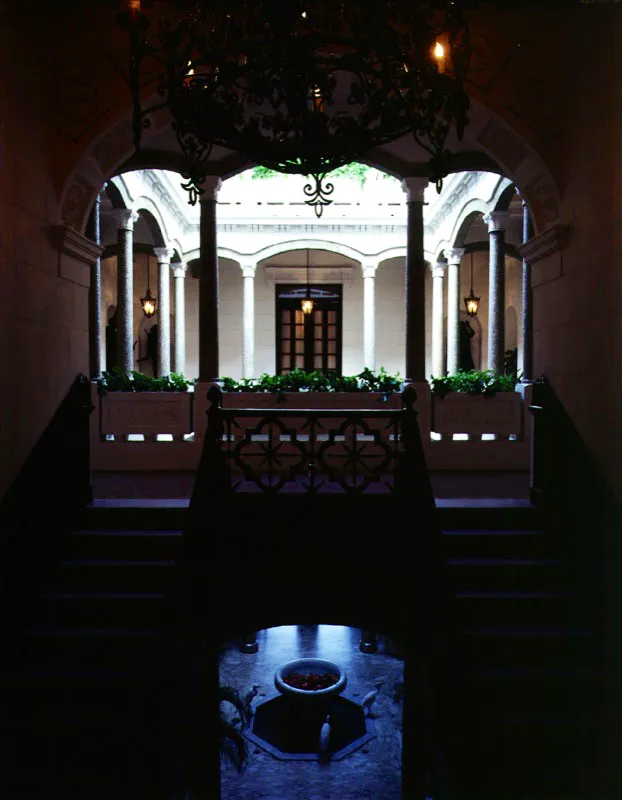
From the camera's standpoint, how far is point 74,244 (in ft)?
17.1

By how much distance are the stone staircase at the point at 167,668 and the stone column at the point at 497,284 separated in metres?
5.83

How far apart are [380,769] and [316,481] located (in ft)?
14.6

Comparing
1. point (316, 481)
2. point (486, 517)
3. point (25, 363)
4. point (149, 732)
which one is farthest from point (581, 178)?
point (149, 732)

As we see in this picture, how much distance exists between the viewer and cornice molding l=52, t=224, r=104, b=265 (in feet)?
16.3

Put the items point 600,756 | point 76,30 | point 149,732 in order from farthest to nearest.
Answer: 1. point 76,30
2. point 600,756
3. point 149,732

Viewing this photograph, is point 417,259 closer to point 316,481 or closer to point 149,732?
point 316,481

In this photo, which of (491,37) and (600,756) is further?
(491,37)

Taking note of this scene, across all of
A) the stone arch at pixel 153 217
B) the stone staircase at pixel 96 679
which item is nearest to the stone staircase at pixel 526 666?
the stone staircase at pixel 96 679

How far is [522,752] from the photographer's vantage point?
366cm

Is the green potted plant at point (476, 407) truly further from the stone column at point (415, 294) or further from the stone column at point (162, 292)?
the stone column at point (162, 292)

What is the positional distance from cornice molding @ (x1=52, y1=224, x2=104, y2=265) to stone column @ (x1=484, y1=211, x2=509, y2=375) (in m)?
6.84

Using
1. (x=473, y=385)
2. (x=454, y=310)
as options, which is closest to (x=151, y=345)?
(x=454, y=310)

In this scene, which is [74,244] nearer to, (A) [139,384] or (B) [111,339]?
(A) [139,384]

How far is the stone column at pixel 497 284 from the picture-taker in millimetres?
10258
